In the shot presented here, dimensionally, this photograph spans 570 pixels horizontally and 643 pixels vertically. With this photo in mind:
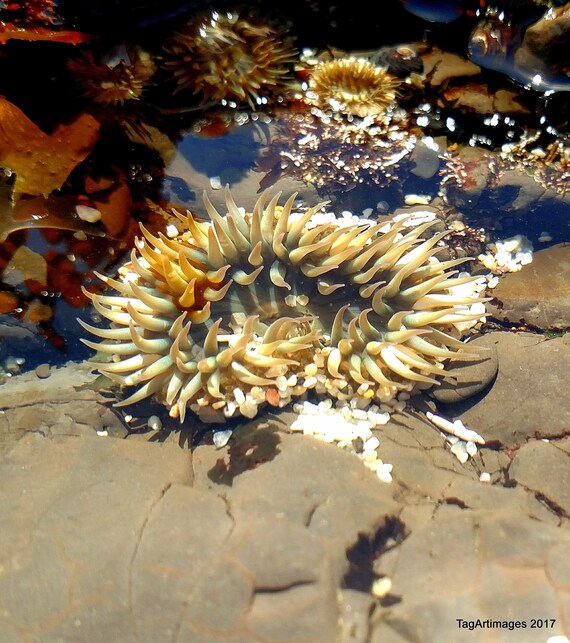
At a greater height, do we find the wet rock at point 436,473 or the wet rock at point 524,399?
the wet rock at point 524,399

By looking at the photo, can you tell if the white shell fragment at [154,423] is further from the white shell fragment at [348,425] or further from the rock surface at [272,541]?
the white shell fragment at [348,425]

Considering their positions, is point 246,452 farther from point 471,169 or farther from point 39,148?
point 471,169

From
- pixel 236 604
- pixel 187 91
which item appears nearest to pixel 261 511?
pixel 236 604

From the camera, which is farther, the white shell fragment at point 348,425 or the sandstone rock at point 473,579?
the white shell fragment at point 348,425

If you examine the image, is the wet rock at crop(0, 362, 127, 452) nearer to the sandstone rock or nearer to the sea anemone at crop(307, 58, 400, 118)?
the sandstone rock

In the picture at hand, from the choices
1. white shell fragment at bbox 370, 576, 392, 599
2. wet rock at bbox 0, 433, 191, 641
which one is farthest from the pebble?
white shell fragment at bbox 370, 576, 392, 599

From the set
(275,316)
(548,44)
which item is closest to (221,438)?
(275,316)

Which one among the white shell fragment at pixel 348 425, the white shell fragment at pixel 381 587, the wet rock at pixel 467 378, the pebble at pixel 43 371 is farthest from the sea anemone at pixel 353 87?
the white shell fragment at pixel 381 587
